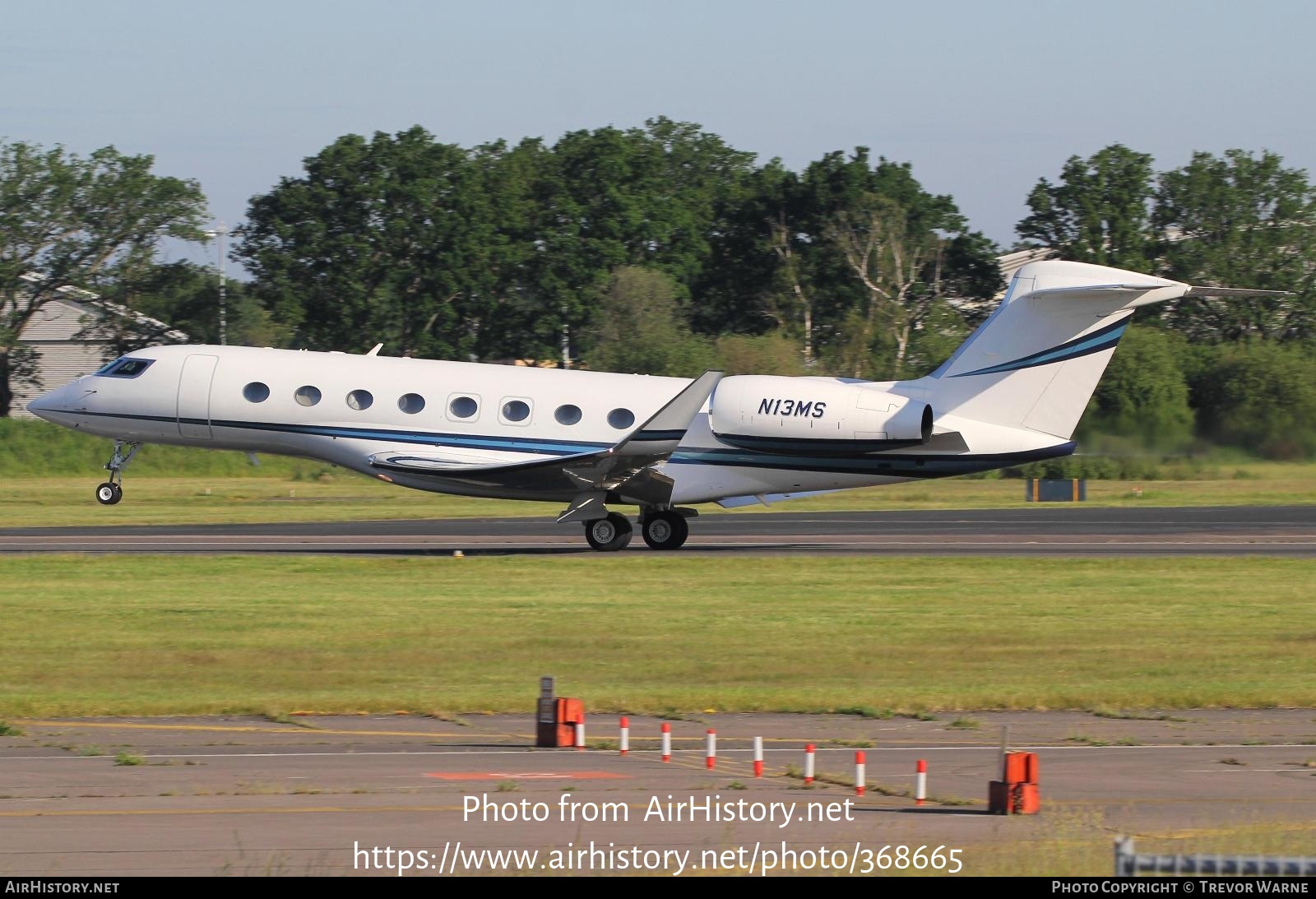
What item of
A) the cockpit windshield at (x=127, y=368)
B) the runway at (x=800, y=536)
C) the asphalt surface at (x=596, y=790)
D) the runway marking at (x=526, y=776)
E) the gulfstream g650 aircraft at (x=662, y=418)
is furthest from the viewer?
the cockpit windshield at (x=127, y=368)

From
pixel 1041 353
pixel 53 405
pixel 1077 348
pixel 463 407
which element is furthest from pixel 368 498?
pixel 1077 348

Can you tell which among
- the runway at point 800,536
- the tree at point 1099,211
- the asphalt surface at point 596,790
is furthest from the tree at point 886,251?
the asphalt surface at point 596,790

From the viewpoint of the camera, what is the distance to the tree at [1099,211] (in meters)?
79.9

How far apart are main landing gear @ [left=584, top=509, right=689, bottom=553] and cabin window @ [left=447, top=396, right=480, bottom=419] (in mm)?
2896

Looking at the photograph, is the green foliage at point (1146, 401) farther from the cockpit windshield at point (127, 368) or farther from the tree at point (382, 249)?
the tree at point (382, 249)

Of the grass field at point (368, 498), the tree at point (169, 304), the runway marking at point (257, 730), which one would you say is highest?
the tree at point (169, 304)

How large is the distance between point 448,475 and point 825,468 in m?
6.63

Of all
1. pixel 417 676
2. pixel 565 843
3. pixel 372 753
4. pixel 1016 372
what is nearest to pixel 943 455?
pixel 1016 372

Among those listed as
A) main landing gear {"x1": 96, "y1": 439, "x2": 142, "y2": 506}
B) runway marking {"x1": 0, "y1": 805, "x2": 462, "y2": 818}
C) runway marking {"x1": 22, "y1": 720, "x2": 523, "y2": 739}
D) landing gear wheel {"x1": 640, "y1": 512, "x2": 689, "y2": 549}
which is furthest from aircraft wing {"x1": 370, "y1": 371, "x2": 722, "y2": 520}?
runway marking {"x1": 0, "y1": 805, "x2": 462, "y2": 818}

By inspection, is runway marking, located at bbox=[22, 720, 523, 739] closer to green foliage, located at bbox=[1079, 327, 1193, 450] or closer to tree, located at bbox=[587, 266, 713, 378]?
green foliage, located at bbox=[1079, 327, 1193, 450]

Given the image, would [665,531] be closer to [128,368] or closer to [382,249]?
[128,368]

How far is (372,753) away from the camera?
494 inches

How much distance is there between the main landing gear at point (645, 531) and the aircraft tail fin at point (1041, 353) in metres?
5.24

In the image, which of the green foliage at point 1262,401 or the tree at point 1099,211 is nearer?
the green foliage at point 1262,401
